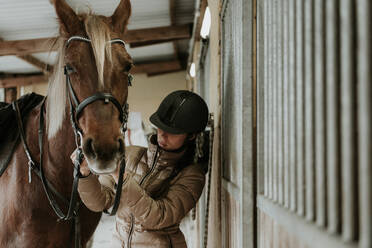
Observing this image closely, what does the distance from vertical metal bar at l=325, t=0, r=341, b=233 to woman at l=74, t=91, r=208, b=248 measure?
3.15 feet

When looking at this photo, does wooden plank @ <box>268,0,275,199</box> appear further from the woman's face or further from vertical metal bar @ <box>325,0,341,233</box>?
the woman's face

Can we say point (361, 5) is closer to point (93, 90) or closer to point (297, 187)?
point (297, 187)

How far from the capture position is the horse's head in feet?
3.41

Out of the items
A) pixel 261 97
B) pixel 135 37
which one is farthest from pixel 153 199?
pixel 135 37

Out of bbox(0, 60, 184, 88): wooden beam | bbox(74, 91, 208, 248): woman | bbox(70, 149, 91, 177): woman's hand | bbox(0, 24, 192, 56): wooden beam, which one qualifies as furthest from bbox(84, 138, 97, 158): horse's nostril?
bbox(0, 60, 184, 88): wooden beam

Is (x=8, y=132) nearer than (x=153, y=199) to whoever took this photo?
No

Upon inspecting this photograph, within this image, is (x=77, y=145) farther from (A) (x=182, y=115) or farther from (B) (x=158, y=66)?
(B) (x=158, y=66)

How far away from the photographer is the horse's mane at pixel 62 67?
45.8 inches

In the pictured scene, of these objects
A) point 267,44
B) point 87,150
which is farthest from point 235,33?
point 87,150

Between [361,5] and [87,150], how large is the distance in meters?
0.86

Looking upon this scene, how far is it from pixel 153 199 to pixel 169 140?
32cm

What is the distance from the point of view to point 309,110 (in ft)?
1.88

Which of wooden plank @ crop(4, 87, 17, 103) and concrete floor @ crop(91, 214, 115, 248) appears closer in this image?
concrete floor @ crop(91, 214, 115, 248)

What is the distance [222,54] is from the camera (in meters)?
1.73
